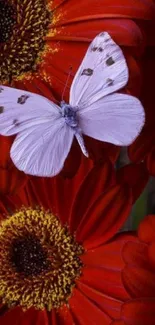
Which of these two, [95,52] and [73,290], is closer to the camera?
[95,52]

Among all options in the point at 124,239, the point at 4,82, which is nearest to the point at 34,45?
the point at 4,82

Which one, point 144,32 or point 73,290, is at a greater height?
point 144,32

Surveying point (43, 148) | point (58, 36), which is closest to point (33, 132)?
point (43, 148)

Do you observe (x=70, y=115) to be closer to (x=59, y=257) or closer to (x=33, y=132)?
(x=33, y=132)

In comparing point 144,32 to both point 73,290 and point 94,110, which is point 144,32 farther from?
point 73,290

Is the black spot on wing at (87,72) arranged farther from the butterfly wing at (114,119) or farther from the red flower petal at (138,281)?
the red flower petal at (138,281)

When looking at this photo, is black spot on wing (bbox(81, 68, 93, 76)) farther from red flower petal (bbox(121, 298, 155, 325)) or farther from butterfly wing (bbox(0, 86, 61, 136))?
red flower petal (bbox(121, 298, 155, 325))
